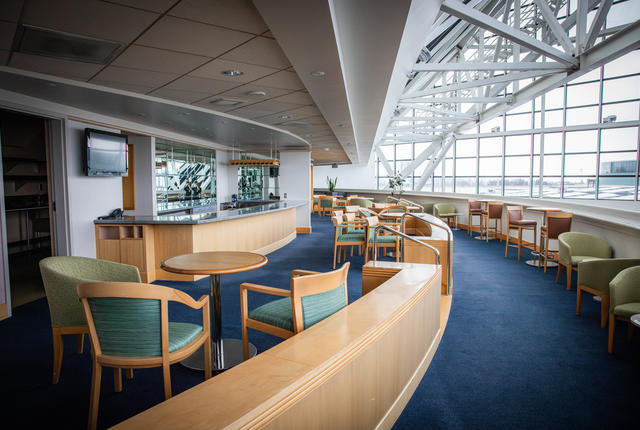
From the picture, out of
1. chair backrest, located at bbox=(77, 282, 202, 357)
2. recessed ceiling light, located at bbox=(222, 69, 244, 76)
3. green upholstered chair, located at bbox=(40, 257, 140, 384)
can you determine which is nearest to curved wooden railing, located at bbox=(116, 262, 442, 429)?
chair backrest, located at bbox=(77, 282, 202, 357)

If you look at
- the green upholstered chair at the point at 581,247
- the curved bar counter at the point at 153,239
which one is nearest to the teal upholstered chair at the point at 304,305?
the curved bar counter at the point at 153,239

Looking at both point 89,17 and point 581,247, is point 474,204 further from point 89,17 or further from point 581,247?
point 89,17

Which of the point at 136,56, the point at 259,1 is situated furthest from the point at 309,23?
the point at 136,56

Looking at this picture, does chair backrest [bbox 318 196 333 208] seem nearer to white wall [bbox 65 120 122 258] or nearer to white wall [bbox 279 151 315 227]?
white wall [bbox 279 151 315 227]

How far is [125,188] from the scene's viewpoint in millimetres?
7449

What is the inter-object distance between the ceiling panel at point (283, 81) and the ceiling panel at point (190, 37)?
880 millimetres

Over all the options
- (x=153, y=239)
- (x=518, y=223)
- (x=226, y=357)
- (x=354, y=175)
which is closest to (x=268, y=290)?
(x=226, y=357)

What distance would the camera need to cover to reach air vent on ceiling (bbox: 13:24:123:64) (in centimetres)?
283

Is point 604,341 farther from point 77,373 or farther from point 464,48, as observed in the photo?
point 464,48

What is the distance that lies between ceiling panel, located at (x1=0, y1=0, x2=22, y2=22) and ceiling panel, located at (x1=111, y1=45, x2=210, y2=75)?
2.60 feet

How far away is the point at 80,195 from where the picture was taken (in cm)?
528

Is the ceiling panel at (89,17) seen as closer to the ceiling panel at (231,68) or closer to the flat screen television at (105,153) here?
the ceiling panel at (231,68)

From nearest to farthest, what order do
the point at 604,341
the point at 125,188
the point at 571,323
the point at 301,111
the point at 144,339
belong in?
the point at 144,339, the point at 604,341, the point at 571,323, the point at 301,111, the point at 125,188

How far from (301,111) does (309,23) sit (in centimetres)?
352
